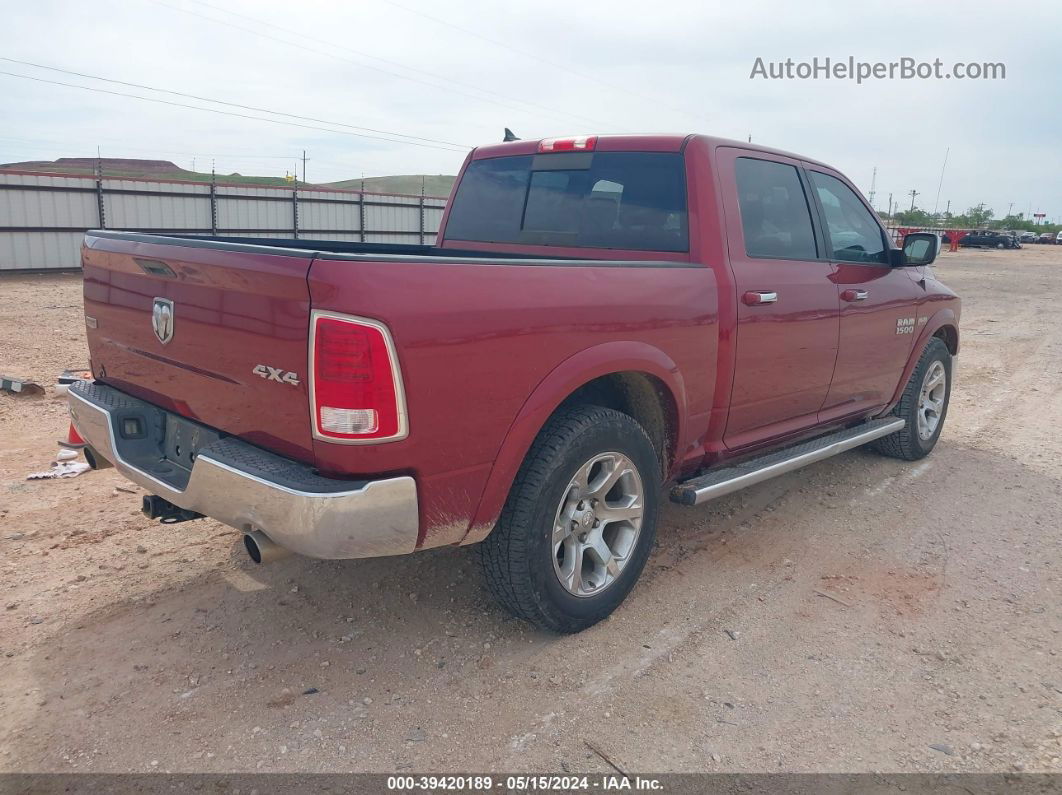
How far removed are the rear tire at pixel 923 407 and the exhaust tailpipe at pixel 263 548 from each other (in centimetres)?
426

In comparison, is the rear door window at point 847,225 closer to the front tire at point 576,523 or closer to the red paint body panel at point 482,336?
the red paint body panel at point 482,336

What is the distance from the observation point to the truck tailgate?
2414 mm

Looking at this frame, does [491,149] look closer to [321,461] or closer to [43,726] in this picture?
[321,461]

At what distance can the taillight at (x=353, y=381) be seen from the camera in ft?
7.57

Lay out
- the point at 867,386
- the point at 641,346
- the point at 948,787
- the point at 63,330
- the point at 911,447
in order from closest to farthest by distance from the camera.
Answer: the point at 948,787
the point at 641,346
the point at 867,386
the point at 911,447
the point at 63,330

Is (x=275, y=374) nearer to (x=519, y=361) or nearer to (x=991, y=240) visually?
(x=519, y=361)

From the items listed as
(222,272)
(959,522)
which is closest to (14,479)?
(222,272)

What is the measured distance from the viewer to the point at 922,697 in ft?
9.39

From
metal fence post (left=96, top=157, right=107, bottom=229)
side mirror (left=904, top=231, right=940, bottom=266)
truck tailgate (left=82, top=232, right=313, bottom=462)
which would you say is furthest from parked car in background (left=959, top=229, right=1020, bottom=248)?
truck tailgate (left=82, top=232, right=313, bottom=462)

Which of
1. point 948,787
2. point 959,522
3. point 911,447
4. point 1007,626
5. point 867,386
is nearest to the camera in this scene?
point 948,787

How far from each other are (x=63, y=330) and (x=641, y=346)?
28.9 feet

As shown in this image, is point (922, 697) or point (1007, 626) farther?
point (1007, 626)

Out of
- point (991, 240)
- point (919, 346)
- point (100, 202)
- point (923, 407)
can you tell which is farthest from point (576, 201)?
point (991, 240)

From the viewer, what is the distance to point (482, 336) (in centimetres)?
257
